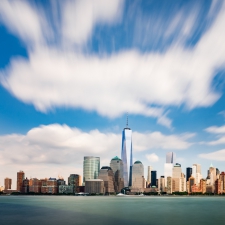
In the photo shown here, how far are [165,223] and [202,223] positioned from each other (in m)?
11.1

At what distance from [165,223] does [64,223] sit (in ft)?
96.1

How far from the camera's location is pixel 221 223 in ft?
309

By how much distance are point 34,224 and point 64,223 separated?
837 cm

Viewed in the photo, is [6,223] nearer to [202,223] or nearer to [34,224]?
[34,224]

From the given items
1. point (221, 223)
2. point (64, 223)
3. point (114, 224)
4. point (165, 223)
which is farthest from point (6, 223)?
point (221, 223)

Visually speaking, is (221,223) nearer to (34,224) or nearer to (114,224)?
Result: (114,224)

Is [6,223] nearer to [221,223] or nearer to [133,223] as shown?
[133,223]

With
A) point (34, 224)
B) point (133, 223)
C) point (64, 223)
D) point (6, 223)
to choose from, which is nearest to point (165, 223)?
point (133, 223)

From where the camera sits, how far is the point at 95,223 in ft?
298

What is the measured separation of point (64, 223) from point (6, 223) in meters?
17.4

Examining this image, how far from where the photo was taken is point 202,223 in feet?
308

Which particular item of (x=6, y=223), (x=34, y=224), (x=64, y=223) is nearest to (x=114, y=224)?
(x=64, y=223)

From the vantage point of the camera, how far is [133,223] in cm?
9169

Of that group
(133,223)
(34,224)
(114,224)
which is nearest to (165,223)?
(133,223)
